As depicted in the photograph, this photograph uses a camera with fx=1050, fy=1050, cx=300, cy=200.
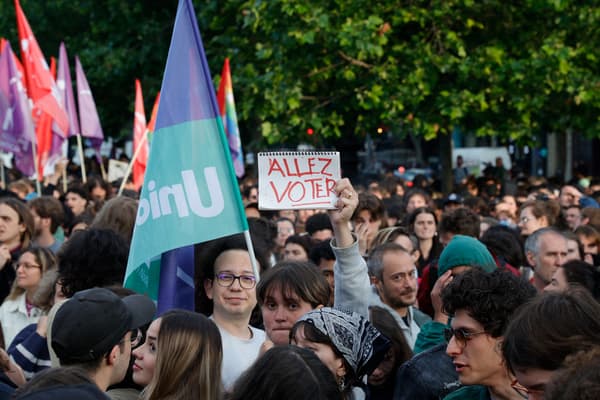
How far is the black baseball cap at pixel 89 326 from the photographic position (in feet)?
12.7

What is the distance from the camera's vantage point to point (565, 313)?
3.31 m

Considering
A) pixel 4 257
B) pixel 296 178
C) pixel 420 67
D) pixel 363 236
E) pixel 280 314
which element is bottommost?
pixel 363 236

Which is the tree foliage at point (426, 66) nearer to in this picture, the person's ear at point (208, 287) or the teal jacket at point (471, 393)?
the person's ear at point (208, 287)

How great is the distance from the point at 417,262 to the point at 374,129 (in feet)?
33.5

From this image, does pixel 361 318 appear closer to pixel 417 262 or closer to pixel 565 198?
pixel 417 262

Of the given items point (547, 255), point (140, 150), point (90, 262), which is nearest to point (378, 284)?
point (90, 262)

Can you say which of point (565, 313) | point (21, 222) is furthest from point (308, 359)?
point (21, 222)

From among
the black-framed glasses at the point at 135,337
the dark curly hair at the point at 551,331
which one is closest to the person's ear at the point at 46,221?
the black-framed glasses at the point at 135,337

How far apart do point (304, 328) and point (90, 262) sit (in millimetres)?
1698

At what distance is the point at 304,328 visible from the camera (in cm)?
409

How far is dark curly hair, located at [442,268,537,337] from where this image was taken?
398 centimetres

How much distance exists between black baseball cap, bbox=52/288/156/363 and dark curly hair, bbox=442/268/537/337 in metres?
1.27

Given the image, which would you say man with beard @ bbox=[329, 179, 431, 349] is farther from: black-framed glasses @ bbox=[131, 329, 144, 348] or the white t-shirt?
black-framed glasses @ bbox=[131, 329, 144, 348]

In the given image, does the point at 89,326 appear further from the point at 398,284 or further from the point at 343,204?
the point at 398,284
